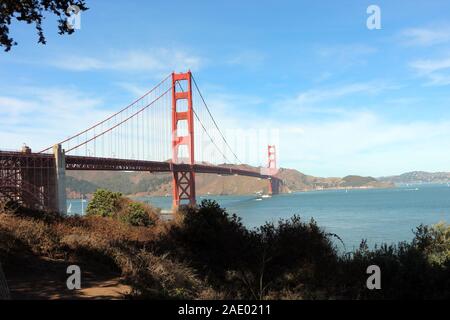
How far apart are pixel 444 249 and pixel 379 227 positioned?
39.4 m

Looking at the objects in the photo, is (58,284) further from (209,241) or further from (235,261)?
(209,241)

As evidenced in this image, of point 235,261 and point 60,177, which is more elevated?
point 60,177

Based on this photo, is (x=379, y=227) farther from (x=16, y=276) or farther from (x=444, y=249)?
(x=16, y=276)

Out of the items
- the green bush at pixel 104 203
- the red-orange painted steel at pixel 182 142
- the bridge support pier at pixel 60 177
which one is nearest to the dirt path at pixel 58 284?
the green bush at pixel 104 203

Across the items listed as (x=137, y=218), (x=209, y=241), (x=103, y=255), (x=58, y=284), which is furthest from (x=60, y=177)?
(x=58, y=284)

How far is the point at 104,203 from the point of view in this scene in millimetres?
31703

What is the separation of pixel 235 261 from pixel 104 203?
2111 centimetres

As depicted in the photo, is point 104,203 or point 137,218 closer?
point 137,218

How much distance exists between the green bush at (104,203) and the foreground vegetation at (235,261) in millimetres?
14135

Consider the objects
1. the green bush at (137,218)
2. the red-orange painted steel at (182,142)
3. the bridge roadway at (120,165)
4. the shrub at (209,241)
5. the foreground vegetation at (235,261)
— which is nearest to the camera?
the foreground vegetation at (235,261)

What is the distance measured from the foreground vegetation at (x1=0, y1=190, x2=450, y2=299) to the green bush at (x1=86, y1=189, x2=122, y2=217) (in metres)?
14.1

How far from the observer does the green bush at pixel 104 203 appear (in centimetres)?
3007

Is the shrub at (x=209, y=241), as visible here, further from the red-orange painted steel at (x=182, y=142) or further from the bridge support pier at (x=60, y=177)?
the red-orange painted steel at (x=182, y=142)

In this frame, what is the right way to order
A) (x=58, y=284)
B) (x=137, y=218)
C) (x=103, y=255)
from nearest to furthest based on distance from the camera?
(x=58, y=284) < (x=103, y=255) < (x=137, y=218)
